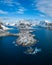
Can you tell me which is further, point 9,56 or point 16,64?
point 9,56

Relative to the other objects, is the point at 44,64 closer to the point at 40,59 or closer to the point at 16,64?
the point at 40,59

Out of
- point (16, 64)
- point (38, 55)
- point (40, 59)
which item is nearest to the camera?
point (16, 64)

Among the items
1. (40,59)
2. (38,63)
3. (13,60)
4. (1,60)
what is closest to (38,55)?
(40,59)

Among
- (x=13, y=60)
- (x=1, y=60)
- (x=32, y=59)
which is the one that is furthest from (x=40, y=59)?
(x=1, y=60)

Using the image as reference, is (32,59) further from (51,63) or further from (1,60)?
(1,60)

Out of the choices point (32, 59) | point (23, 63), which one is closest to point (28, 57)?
point (32, 59)

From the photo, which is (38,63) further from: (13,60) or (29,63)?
(13,60)

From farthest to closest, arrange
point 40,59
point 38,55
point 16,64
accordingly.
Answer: point 38,55
point 40,59
point 16,64
